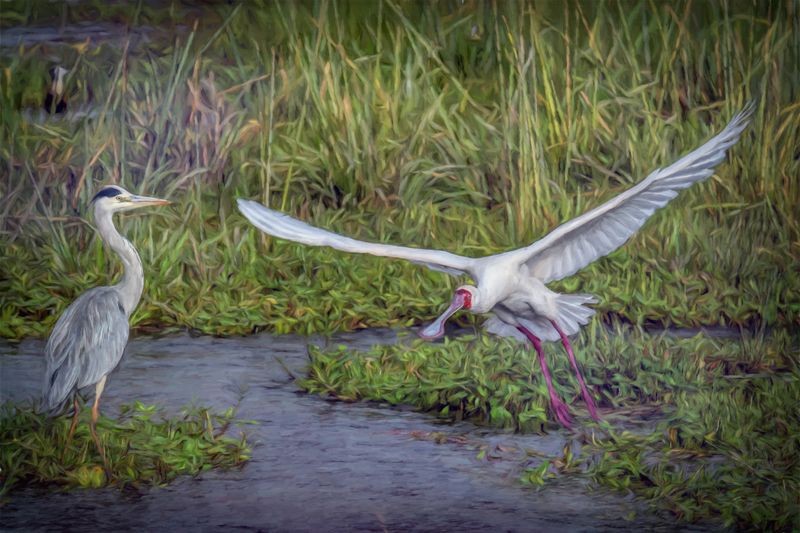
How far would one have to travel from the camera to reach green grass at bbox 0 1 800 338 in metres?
3.72

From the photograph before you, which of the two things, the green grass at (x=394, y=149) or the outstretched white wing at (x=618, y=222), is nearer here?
the outstretched white wing at (x=618, y=222)

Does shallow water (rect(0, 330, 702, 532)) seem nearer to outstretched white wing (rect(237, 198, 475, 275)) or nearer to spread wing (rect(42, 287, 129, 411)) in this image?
spread wing (rect(42, 287, 129, 411))

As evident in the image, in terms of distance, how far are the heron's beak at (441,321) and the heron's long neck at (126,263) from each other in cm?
79

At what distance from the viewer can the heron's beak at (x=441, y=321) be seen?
11.8ft

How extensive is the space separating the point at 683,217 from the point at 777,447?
2.23ft

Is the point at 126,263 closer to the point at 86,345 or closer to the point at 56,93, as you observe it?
the point at 86,345

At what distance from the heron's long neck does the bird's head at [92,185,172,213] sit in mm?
20

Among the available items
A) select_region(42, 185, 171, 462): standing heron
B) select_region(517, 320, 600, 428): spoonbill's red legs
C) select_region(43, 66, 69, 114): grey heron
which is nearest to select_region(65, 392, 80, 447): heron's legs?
select_region(42, 185, 171, 462): standing heron

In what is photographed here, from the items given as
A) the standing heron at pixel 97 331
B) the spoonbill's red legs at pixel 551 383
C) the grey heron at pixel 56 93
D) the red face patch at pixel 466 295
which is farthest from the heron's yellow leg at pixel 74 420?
the spoonbill's red legs at pixel 551 383

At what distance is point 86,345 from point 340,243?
2.42 feet

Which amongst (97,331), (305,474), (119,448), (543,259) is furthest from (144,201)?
(543,259)

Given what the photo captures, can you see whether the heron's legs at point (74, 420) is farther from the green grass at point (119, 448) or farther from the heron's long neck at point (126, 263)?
the heron's long neck at point (126, 263)

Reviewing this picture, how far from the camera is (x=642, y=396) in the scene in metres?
3.68

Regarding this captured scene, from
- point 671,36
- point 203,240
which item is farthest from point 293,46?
point 671,36
